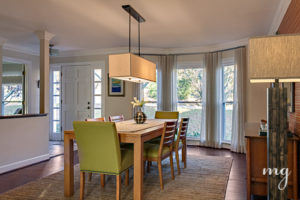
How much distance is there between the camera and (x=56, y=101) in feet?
22.3

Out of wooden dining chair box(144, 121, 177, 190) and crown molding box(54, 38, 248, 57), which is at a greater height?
crown molding box(54, 38, 248, 57)

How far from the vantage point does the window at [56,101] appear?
676 cm

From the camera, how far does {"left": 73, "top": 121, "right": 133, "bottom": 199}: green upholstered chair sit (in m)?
2.46

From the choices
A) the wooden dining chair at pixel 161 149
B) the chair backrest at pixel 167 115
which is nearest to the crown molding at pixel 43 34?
the chair backrest at pixel 167 115

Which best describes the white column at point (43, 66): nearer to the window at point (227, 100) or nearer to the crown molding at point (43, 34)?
the crown molding at point (43, 34)

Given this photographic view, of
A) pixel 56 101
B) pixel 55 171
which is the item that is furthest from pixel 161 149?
pixel 56 101

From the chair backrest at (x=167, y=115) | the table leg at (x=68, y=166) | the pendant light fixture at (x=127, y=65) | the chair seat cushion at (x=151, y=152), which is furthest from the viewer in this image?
the chair backrest at (x=167, y=115)

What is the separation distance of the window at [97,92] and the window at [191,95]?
2.04m

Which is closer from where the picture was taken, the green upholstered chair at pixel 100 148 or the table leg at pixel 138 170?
the green upholstered chair at pixel 100 148

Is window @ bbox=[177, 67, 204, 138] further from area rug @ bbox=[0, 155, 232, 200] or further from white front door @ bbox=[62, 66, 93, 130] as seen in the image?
white front door @ bbox=[62, 66, 93, 130]

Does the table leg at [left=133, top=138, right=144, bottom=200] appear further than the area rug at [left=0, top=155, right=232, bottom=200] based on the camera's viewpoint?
No

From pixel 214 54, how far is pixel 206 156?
238 cm

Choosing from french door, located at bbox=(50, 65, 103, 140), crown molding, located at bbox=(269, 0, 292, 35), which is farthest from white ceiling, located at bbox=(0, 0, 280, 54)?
french door, located at bbox=(50, 65, 103, 140)

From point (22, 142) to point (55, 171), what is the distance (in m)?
0.85
